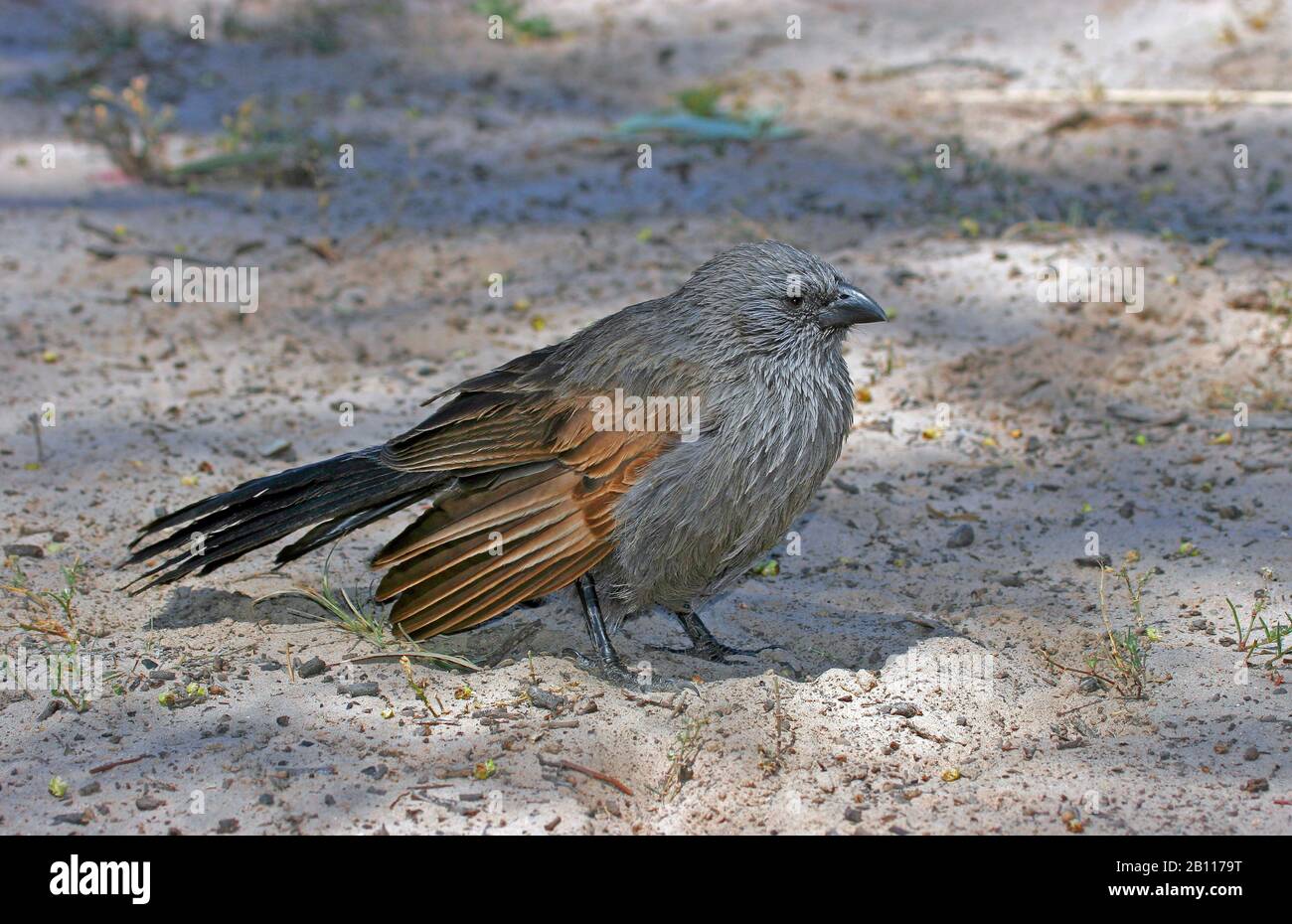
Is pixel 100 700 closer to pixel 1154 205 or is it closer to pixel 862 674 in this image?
pixel 862 674

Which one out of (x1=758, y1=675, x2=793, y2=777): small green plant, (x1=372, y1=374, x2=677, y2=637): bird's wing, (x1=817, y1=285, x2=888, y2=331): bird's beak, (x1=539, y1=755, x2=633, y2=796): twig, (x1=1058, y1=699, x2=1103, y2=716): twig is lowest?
(x1=539, y1=755, x2=633, y2=796): twig

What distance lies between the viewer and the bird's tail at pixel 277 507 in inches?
181

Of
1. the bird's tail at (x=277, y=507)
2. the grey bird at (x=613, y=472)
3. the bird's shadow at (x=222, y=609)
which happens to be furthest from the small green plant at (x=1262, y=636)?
the bird's shadow at (x=222, y=609)

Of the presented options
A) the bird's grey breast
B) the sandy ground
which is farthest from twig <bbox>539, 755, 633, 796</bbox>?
the bird's grey breast

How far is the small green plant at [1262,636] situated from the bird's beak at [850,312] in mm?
1498

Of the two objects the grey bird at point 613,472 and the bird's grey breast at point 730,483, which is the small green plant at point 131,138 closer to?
the grey bird at point 613,472

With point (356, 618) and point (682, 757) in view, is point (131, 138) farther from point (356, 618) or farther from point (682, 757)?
point (682, 757)

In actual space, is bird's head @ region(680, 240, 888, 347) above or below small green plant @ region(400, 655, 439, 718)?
above

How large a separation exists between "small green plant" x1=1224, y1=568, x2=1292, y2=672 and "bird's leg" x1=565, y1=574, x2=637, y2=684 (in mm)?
1968

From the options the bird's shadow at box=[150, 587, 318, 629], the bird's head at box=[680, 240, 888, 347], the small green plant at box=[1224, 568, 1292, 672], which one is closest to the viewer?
the small green plant at box=[1224, 568, 1292, 672]

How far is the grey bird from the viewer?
4477 mm

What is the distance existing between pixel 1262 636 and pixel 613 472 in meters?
2.19

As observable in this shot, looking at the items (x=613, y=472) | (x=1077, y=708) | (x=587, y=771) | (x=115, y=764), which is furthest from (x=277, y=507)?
(x=1077, y=708)

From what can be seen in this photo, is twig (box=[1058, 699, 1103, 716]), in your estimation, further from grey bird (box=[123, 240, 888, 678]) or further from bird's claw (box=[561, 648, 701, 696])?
bird's claw (box=[561, 648, 701, 696])
